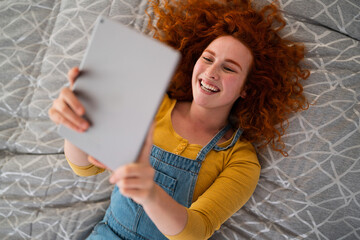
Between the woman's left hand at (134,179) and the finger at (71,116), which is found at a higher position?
the finger at (71,116)

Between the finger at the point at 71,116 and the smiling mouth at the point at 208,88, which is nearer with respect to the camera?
the finger at the point at 71,116

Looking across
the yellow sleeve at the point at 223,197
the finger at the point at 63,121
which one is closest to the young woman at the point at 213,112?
the yellow sleeve at the point at 223,197

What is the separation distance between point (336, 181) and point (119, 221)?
77cm

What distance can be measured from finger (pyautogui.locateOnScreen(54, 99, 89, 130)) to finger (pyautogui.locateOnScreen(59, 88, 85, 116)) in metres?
0.01

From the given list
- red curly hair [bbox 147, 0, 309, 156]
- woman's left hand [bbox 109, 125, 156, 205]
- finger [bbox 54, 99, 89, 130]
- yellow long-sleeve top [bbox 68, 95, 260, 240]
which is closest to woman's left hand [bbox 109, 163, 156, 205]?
woman's left hand [bbox 109, 125, 156, 205]

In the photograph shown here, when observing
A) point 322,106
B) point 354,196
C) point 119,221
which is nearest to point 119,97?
point 119,221

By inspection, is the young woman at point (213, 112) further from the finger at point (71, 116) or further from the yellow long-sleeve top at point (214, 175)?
the finger at point (71, 116)

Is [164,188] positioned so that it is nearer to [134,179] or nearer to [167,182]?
[167,182]

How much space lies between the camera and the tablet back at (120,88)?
1.77 ft

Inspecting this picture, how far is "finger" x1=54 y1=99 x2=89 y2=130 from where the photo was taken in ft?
1.95

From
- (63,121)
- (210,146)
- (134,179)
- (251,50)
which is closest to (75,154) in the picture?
(63,121)

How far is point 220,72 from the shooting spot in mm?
935

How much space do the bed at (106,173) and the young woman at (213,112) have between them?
0.26 ft

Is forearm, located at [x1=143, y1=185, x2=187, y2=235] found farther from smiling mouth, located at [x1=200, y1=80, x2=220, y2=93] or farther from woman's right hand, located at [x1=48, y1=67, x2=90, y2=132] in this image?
smiling mouth, located at [x1=200, y1=80, x2=220, y2=93]
